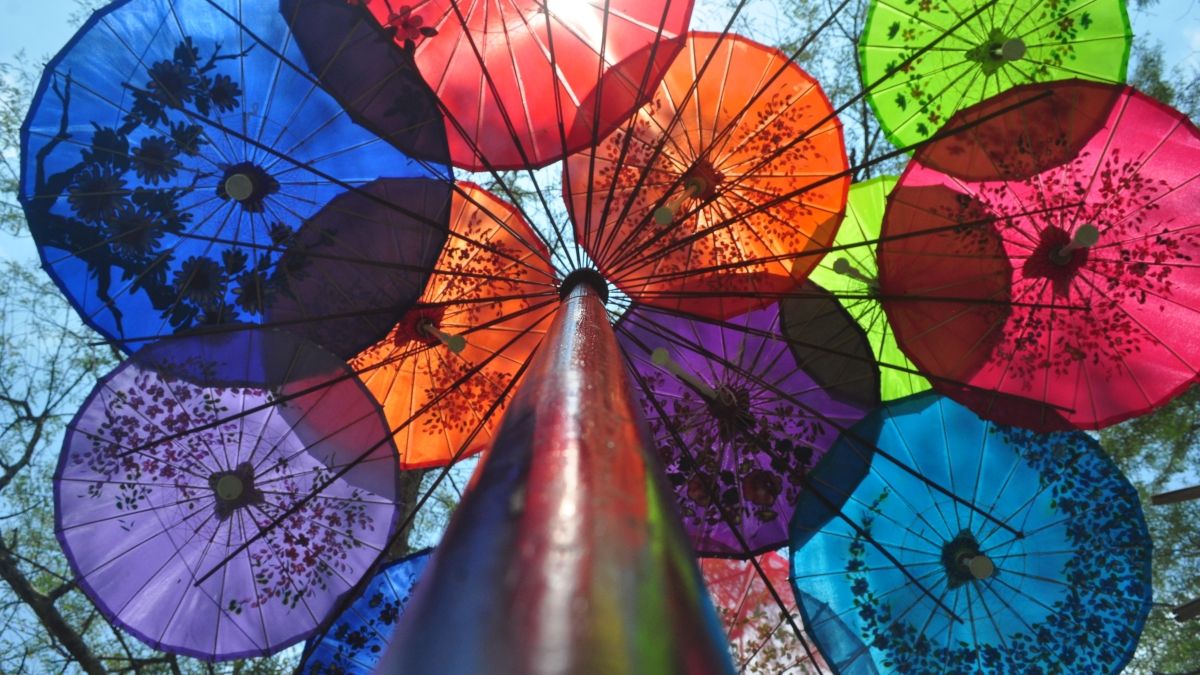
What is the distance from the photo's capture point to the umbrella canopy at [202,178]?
4211 mm

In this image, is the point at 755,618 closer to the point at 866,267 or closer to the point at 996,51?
the point at 866,267

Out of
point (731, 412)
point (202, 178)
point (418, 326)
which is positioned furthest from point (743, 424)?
point (202, 178)

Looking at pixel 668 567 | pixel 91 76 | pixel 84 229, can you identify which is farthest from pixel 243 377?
pixel 668 567

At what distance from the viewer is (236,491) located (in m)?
4.57

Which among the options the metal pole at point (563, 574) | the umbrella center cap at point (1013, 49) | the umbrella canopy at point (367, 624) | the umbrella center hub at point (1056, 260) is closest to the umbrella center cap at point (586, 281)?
the umbrella canopy at point (367, 624)

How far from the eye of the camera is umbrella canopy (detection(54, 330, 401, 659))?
14.7ft

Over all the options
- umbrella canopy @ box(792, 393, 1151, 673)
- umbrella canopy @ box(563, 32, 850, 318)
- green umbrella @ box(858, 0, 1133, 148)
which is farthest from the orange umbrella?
green umbrella @ box(858, 0, 1133, 148)

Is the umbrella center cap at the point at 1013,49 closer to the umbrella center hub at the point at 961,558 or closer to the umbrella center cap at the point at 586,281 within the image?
the umbrella center cap at the point at 586,281

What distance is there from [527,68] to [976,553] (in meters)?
3.71

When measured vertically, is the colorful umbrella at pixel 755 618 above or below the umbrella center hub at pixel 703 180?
below

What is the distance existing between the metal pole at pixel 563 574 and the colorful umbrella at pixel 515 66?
3137mm

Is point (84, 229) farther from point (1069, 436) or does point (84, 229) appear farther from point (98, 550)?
point (1069, 436)

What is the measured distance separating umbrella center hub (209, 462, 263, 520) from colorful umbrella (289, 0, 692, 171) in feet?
6.48

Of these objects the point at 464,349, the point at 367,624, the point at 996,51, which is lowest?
the point at 367,624
